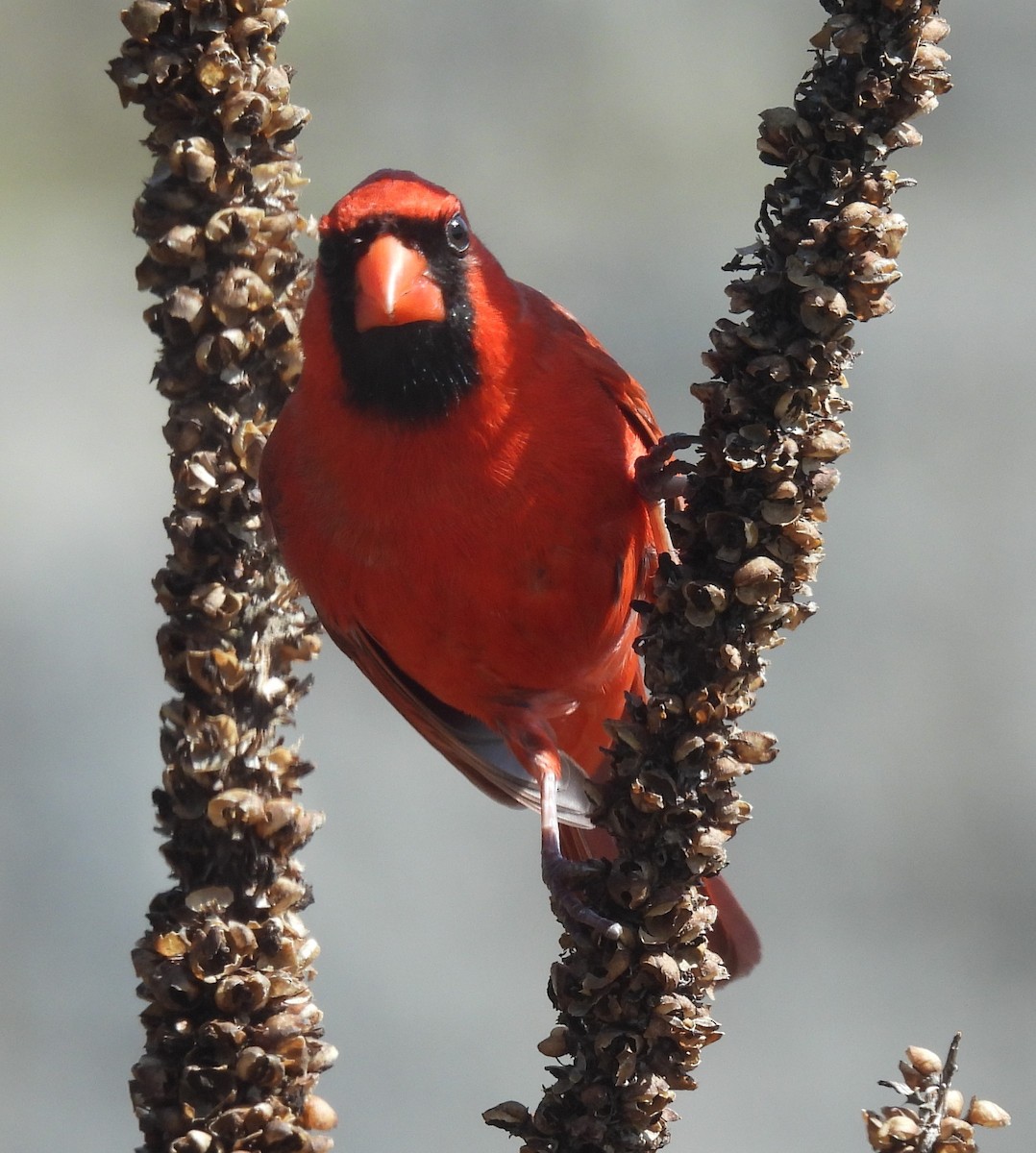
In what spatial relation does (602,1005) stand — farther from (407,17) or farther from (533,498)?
(407,17)

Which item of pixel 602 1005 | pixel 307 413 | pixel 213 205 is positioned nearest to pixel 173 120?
pixel 213 205

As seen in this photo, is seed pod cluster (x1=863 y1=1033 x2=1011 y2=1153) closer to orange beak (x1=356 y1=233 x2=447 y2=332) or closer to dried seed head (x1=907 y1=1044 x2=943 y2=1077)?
dried seed head (x1=907 y1=1044 x2=943 y2=1077)

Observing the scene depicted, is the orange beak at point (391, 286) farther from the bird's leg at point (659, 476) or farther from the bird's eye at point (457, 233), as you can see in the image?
the bird's leg at point (659, 476)

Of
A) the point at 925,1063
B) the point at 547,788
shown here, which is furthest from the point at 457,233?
the point at 925,1063

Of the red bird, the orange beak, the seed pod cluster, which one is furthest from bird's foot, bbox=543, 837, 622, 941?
the orange beak

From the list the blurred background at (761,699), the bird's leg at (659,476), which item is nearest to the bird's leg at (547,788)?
the bird's leg at (659,476)

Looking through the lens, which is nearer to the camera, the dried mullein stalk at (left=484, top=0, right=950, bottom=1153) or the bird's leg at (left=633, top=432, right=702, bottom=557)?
the dried mullein stalk at (left=484, top=0, right=950, bottom=1153)

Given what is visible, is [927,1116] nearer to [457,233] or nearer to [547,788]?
[457,233]
